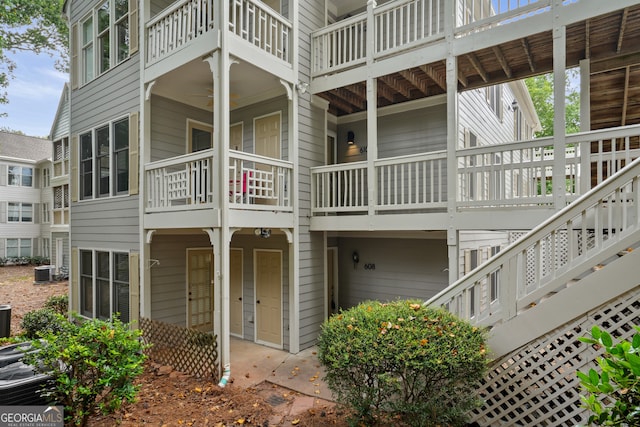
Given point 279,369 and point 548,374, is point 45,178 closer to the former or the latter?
point 279,369

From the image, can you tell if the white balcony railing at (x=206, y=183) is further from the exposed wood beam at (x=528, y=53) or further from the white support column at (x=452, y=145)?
the exposed wood beam at (x=528, y=53)

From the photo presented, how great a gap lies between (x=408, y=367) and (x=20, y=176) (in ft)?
99.0

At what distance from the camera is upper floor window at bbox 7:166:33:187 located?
23625 mm

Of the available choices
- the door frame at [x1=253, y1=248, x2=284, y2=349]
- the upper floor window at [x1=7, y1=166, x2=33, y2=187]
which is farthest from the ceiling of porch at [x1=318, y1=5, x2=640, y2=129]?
the upper floor window at [x1=7, y1=166, x2=33, y2=187]

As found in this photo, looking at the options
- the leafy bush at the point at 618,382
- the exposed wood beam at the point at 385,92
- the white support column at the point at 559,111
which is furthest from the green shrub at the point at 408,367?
the exposed wood beam at the point at 385,92

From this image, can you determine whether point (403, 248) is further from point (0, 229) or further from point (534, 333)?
point (0, 229)

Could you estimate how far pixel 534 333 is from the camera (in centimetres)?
407

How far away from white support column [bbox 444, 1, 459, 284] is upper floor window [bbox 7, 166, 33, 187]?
29264 mm

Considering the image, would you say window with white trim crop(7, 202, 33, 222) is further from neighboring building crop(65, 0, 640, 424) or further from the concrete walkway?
the concrete walkway

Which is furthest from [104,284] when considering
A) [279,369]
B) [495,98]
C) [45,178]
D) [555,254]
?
[45,178]

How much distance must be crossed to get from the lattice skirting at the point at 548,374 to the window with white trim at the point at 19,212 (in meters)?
30.4

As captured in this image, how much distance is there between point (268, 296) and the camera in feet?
27.1

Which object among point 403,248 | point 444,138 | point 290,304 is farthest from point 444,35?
point 290,304

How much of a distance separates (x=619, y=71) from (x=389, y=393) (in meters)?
7.62
